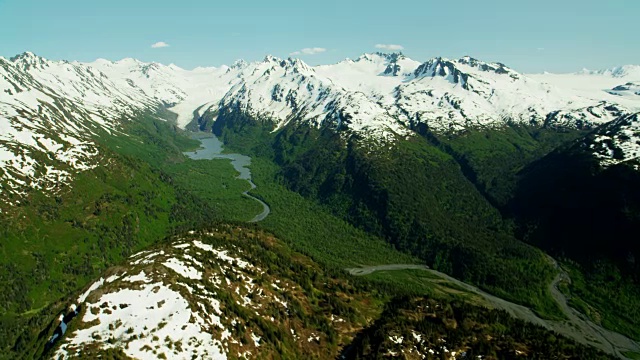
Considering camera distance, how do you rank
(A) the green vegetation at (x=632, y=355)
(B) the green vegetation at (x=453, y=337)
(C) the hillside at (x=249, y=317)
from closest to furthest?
(C) the hillside at (x=249, y=317)
(B) the green vegetation at (x=453, y=337)
(A) the green vegetation at (x=632, y=355)

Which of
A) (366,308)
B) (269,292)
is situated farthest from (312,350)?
(366,308)

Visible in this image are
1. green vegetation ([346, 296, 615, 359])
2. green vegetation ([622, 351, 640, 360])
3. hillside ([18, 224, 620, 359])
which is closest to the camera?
hillside ([18, 224, 620, 359])

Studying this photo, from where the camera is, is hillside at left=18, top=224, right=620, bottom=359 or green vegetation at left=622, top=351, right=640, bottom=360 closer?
hillside at left=18, top=224, right=620, bottom=359

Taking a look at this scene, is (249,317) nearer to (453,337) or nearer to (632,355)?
(453,337)

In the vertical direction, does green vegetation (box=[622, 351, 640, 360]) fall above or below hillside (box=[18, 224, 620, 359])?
below

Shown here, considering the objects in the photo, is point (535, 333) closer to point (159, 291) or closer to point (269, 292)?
point (269, 292)

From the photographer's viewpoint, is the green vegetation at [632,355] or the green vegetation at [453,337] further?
the green vegetation at [632,355]

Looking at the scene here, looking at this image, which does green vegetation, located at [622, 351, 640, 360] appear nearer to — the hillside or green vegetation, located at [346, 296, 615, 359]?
green vegetation, located at [346, 296, 615, 359]

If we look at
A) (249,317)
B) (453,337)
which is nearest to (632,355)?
(453,337)

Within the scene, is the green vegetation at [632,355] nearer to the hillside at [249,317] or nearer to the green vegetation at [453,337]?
the green vegetation at [453,337]

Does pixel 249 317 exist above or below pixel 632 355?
above

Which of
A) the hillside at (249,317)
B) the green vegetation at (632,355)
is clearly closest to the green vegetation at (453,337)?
the hillside at (249,317)

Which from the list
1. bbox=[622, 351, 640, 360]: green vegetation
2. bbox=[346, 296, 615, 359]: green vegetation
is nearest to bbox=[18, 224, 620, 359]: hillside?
bbox=[346, 296, 615, 359]: green vegetation

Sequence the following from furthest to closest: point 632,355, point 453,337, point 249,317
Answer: point 632,355 → point 453,337 → point 249,317
